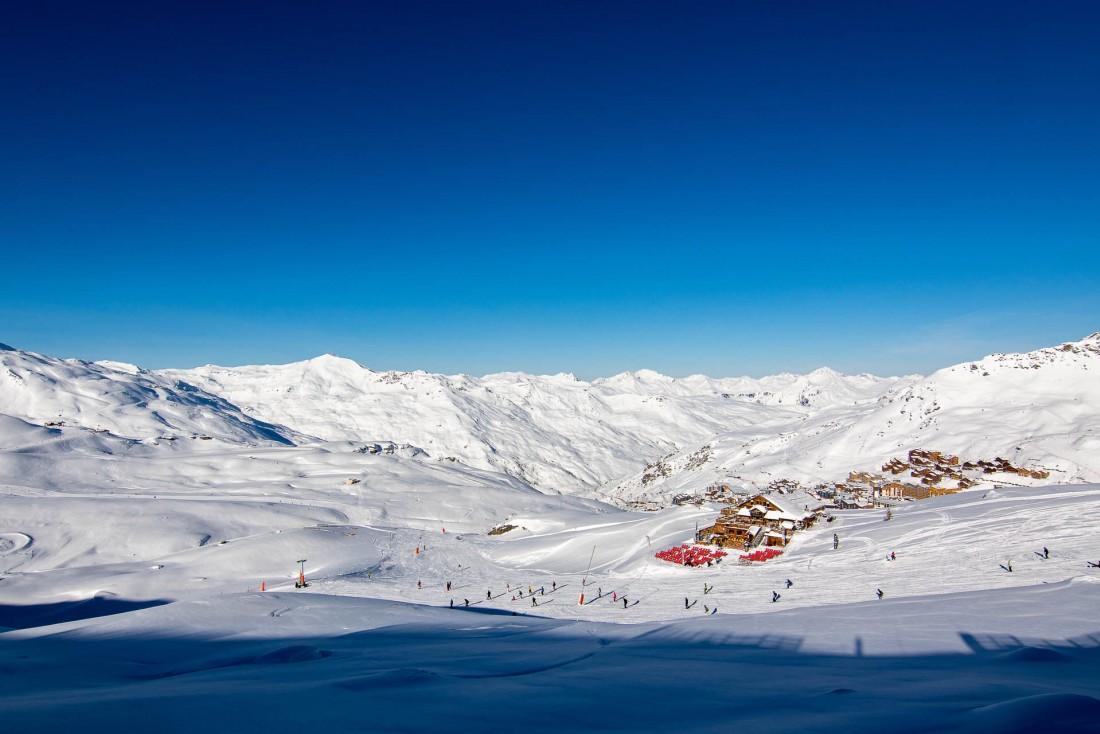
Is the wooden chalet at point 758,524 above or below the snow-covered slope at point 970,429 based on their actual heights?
below

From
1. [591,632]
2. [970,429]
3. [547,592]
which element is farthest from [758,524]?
[970,429]

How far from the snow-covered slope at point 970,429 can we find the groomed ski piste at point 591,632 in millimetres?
52596

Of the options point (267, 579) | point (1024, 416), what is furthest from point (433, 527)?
point (1024, 416)

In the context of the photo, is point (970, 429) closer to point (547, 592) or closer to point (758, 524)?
point (758, 524)

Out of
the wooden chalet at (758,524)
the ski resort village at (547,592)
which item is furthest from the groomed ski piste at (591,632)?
the wooden chalet at (758,524)

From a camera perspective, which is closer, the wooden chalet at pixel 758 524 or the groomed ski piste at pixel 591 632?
the groomed ski piste at pixel 591 632

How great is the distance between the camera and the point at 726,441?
19062 centimetres

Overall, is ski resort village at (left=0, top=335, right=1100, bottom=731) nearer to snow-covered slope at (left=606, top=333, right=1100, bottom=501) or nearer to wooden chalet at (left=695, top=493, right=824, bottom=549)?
wooden chalet at (left=695, top=493, right=824, bottom=549)

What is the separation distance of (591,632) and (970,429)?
376 ft

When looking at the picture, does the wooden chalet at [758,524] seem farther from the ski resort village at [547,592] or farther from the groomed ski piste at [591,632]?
the groomed ski piste at [591,632]

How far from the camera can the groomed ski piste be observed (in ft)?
25.6

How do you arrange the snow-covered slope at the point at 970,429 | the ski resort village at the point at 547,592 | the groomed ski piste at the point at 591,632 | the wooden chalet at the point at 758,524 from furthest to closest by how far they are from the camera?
the snow-covered slope at the point at 970,429, the wooden chalet at the point at 758,524, the ski resort village at the point at 547,592, the groomed ski piste at the point at 591,632

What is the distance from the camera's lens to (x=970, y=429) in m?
106

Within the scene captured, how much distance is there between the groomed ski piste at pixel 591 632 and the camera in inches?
307
